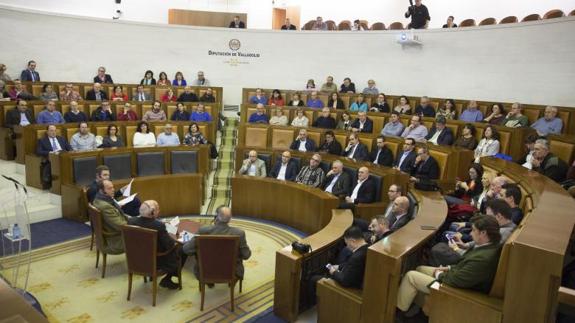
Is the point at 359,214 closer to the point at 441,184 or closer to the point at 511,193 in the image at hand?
the point at 441,184

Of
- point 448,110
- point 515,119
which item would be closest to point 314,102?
point 448,110

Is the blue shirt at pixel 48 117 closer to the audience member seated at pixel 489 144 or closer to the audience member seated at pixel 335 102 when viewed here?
the audience member seated at pixel 335 102

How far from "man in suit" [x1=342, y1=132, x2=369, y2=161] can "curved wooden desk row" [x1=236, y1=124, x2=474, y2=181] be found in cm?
18

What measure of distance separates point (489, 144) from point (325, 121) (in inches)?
112

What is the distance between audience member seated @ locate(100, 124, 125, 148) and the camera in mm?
6488

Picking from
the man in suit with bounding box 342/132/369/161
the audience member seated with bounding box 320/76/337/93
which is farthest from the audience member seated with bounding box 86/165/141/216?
the audience member seated with bounding box 320/76/337/93

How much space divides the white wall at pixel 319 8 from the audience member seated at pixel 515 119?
3.76m

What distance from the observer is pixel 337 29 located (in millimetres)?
10609

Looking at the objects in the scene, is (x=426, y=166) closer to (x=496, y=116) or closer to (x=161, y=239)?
(x=496, y=116)

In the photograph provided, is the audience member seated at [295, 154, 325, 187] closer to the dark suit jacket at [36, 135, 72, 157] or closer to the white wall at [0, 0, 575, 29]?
the dark suit jacket at [36, 135, 72, 157]

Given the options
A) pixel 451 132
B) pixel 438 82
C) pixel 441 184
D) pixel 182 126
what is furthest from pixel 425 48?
pixel 182 126

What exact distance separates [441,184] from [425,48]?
188 inches

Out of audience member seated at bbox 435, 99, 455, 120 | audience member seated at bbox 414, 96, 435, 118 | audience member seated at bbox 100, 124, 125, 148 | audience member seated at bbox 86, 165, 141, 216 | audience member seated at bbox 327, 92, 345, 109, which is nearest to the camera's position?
audience member seated at bbox 86, 165, 141, 216

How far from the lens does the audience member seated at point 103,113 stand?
7.41 meters
